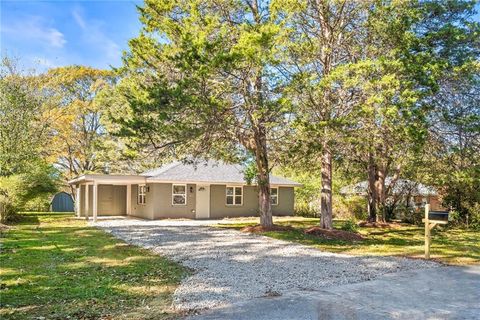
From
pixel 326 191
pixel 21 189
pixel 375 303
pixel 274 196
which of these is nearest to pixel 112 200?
pixel 21 189

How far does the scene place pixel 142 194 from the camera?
24000 mm

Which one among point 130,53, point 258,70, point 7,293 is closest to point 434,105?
point 258,70

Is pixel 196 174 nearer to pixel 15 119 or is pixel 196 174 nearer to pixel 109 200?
pixel 109 200

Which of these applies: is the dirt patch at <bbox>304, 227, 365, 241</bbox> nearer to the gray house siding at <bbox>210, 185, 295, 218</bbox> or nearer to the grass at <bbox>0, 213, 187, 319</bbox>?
the grass at <bbox>0, 213, 187, 319</bbox>

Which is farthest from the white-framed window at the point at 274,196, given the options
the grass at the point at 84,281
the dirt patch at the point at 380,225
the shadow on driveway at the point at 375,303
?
the shadow on driveway at the point at 375,303

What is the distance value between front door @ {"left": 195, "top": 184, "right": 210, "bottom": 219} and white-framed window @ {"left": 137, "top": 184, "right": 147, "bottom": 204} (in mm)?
3008

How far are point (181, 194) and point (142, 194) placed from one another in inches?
98.6

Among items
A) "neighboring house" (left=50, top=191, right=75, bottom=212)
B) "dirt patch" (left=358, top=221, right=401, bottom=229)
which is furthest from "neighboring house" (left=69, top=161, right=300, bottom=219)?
"neighboring house" (left=50, top=191, right=75, bottom=212)

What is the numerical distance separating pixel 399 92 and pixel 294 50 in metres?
3.43

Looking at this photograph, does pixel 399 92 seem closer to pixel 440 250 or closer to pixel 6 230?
pixel 440 250

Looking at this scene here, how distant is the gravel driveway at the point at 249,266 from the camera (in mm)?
6836

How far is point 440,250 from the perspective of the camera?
1246cm

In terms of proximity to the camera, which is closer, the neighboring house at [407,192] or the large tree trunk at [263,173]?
the large tree trunk at [263,173]

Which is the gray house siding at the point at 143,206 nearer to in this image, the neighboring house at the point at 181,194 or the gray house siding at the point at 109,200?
the neighboring house at the point at 181,194
